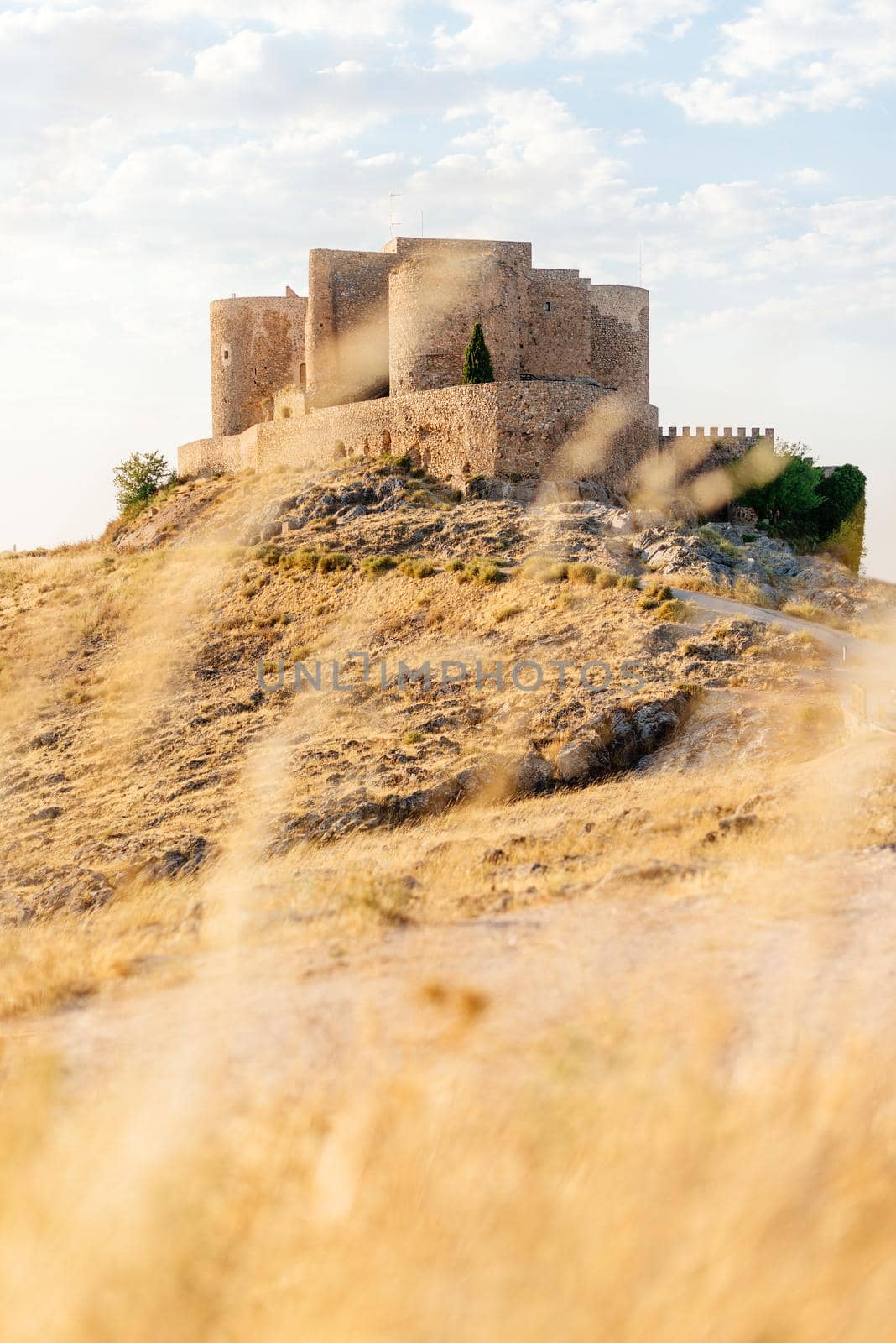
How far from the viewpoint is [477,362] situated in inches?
1123

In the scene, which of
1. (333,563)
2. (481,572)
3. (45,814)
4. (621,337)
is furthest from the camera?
(621,337)

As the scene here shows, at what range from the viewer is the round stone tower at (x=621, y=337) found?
111 ft

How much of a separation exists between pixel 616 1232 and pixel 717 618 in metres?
16.7

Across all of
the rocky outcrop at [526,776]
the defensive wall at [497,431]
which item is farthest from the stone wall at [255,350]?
the rocky outcrop at [526,776]

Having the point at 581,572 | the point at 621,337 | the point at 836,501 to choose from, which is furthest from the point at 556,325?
the point at 581,572

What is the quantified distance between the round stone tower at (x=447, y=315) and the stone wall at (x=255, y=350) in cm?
809

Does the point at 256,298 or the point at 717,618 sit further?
the point at 256,298

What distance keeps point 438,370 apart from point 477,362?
138 cm

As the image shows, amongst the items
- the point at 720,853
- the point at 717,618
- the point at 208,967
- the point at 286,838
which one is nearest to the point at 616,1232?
the point at 208,967

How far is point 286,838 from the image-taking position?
13.2 m

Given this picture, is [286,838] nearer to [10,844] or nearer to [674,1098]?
[10,844]

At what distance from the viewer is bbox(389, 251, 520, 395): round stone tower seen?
96.1ft

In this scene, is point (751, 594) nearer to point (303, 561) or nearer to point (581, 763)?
point (581, 763)

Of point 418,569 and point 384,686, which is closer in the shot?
point 384,686
